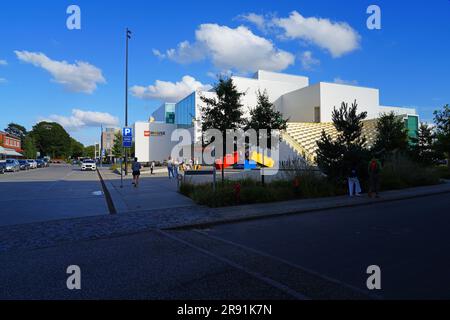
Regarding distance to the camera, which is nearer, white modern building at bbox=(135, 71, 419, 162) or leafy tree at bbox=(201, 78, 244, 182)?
leafy tree at bbox=(201, 78, 244, 182)

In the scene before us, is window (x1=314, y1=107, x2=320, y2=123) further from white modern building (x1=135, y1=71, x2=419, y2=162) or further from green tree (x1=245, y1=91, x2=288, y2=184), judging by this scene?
green tree (x1=245, y1=91, x2=288, y2=184)

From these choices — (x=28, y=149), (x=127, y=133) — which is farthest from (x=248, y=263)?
(x=28, y=149)

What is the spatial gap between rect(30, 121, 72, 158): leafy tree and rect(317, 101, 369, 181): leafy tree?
12799 centimetres

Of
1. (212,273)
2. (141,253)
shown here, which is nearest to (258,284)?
(212,273)

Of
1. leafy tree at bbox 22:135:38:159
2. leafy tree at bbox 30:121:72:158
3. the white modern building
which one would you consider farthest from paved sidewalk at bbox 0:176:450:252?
leafy tree at bbox 30:121:72:158

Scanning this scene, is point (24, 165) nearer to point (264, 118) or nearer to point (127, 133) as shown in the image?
point (127, 133)

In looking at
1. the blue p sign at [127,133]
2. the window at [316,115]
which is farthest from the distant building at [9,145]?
the blue p sign at [127,133]

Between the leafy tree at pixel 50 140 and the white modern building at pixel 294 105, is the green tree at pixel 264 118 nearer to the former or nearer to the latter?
the white modern building at pixel 294 105

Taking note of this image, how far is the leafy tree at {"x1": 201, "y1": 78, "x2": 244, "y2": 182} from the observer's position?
15867 millimetres

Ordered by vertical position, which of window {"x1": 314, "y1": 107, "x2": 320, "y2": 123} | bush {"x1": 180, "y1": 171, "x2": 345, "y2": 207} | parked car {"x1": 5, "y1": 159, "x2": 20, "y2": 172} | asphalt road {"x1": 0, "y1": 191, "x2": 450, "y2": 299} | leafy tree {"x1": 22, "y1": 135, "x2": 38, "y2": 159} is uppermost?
window {"x1": 314, "y1": 107, "x2": 320, "y2": 123}

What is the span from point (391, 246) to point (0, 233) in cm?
858

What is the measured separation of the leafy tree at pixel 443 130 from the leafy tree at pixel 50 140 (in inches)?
4870
